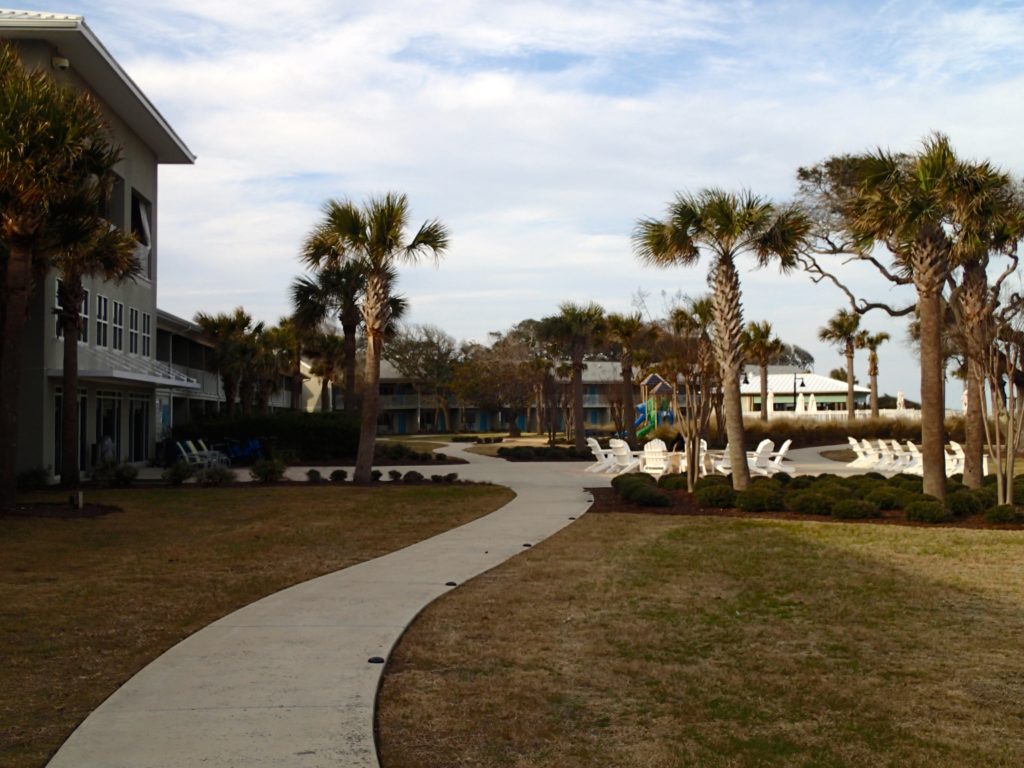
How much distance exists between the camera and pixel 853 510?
16.0 m

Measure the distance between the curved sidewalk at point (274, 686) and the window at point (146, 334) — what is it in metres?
23.1

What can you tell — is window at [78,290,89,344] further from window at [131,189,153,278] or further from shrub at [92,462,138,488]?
shrub at [92,462,138,488]

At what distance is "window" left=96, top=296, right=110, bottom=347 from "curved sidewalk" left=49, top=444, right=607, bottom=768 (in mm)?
19082

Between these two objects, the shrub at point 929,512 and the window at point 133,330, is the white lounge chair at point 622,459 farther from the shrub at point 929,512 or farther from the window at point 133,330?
the window at point 133,330

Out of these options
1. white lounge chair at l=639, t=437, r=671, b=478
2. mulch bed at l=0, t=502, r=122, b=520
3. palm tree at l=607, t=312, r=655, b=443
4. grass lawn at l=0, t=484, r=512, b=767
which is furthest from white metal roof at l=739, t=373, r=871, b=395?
mulch bed at l=0, t=502, r=122, b=520

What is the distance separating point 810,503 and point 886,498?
4.30 feet

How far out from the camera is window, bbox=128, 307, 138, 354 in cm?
3017

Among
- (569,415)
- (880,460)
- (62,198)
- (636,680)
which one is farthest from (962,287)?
(569,415)

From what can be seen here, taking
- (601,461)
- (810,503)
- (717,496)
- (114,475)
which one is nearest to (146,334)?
A: (114,475)

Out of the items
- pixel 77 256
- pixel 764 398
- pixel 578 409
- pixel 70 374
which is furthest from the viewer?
pixel 764 398

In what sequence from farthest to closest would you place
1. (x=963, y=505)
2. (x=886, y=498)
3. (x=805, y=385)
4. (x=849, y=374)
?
(x=805, y=385) → (x=849, y=374) → (x=886, y=498) → (x=963, y=505)

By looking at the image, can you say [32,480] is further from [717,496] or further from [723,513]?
[723,513]

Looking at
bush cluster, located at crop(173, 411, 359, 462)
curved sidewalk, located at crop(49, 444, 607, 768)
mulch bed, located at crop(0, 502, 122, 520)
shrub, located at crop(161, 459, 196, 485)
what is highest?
bush cluster, located at crop(173, 411, 359, 462)

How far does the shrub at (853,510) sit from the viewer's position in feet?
52.5
